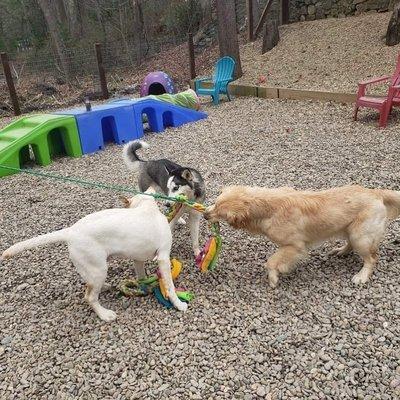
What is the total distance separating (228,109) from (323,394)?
807cm

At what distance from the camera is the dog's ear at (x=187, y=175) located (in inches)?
128

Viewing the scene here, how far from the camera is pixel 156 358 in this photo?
8.00ft

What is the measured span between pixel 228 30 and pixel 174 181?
914 centimetres

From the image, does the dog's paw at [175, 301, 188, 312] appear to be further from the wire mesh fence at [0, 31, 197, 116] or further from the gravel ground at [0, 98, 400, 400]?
the wire mesh fence at [0, 31, 197, 116]

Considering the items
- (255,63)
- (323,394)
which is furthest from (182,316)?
(255,63)

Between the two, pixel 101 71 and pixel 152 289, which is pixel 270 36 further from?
pixel 152 289

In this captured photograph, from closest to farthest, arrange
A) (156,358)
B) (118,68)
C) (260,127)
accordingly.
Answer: (156,358) → (260,127) → (118,68)

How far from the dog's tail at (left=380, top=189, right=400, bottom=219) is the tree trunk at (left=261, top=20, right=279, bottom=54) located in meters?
10.8

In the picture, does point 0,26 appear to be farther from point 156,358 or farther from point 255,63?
point 156,358

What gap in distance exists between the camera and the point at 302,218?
9.45 ft

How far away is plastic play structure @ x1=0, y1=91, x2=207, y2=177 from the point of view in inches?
261

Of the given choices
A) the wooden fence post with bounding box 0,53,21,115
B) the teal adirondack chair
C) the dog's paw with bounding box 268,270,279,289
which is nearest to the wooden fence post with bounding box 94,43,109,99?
the wooden fence post with bounding box 0,53,21,115

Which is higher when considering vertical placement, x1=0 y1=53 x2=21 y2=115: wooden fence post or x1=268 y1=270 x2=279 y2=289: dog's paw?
x1=0 y1=53 x2=21 y2=115: wooden fence post

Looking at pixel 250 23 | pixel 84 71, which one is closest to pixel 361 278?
pixel 250 23
